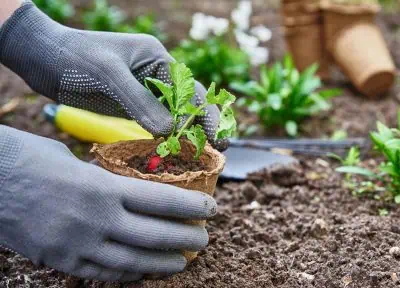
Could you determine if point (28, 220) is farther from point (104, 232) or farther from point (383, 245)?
point (383, 245)

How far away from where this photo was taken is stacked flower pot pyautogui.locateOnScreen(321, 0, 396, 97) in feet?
13.3

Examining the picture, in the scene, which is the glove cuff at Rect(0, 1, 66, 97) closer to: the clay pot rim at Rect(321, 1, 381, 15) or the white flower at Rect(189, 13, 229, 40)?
the white flower at Rect(189, 13, 229, 40)

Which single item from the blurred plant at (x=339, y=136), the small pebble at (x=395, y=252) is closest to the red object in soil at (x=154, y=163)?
the small pebble at (x=395, y=252)

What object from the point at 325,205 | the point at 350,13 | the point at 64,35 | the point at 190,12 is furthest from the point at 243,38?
the point at 64,35

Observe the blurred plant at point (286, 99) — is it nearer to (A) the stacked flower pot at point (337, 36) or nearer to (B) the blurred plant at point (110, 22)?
(A) the stacked flower pot at point (337, 36)

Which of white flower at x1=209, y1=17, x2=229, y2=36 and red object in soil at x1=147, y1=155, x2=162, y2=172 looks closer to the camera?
red object in soil at x1=147, y1=155, x2=162, y2=172

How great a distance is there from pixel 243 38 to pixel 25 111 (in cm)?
149

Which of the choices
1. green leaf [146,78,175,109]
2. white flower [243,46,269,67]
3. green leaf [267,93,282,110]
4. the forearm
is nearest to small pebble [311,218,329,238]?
green leaf [146,78,175,109]

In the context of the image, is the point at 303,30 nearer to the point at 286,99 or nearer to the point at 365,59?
the point at 365,59

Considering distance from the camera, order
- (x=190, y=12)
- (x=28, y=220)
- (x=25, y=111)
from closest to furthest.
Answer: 1. (x=28, y=220)
2. (x=25, y=111)
3. (x=190, y=12)

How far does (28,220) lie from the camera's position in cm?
175

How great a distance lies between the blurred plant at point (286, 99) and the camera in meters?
3.66

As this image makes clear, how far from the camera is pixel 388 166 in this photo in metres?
2.63

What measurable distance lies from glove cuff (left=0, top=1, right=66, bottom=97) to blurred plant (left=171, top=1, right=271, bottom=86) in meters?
1.81
